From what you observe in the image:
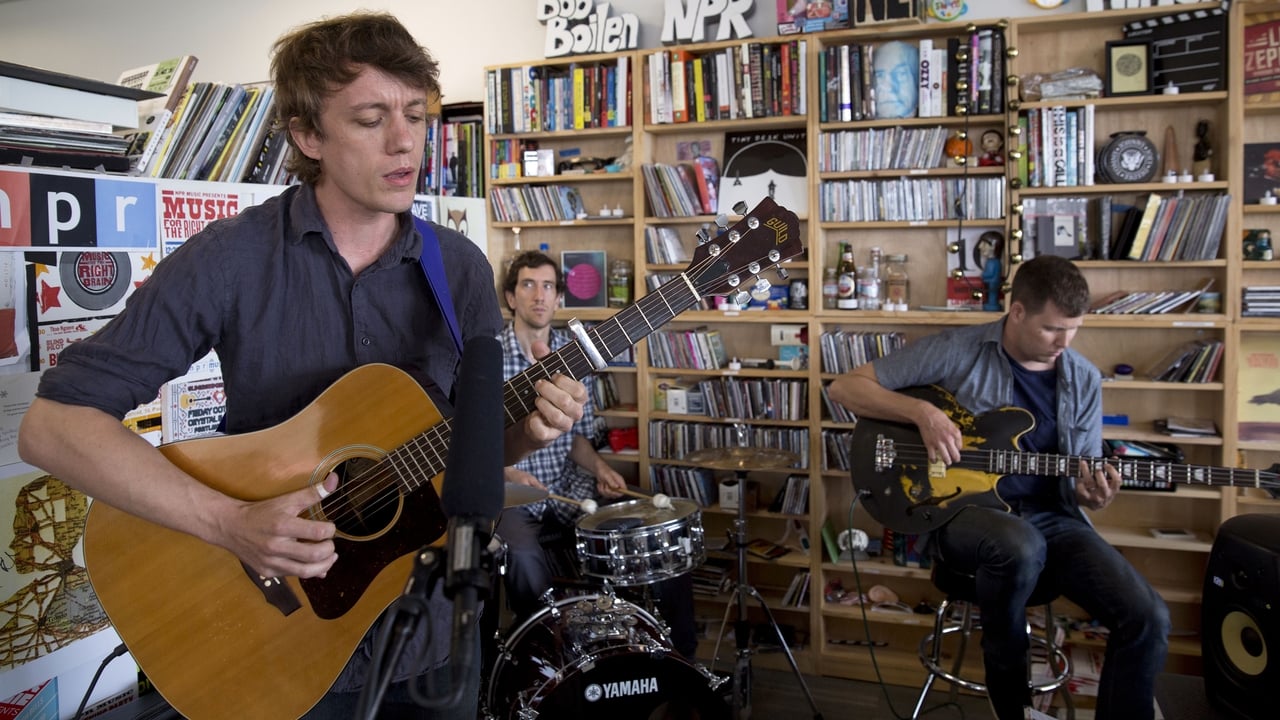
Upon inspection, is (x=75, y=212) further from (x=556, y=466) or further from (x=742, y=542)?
(x=742, y=542)

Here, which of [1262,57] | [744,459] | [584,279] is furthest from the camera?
[584,279]

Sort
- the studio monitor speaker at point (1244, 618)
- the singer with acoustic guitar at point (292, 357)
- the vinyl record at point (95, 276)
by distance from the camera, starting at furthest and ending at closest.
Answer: the studio monitor speaker at point (1244, 618), the vinyl record at point (95, 276), the singer with acoustic guitar at point (292, 357)

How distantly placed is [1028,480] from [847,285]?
1.14m

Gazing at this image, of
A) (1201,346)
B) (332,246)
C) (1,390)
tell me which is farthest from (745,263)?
(1201,346)

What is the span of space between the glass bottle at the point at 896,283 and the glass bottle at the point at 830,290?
0.21m

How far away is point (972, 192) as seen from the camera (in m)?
3.52

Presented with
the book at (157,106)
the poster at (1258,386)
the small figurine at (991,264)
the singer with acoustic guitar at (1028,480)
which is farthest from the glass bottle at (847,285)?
the book at (157,106)

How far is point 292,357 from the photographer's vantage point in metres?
1.38

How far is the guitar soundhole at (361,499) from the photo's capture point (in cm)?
135

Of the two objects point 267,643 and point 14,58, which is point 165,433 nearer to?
point 267,643

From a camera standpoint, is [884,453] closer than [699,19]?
Yes

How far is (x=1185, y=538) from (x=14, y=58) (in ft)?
23.1

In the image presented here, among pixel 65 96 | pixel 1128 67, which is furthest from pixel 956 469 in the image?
pixel 65 96

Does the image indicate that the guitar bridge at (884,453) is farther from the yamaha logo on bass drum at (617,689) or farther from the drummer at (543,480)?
the yamaha logo on bass drum at (617,689)
